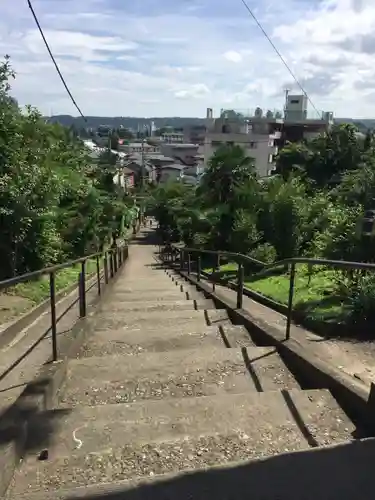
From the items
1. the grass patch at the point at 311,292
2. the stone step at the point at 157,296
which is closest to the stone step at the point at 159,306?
the stone step at the point at 157,296

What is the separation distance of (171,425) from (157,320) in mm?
2761

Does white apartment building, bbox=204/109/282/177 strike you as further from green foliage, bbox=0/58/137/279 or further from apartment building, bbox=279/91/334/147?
green foliage, bbox=0/58/137/279

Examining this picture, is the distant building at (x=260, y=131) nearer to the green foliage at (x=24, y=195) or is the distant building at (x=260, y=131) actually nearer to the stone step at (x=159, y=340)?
the green foliage at (x=24, y=195)

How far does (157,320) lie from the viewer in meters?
5.49

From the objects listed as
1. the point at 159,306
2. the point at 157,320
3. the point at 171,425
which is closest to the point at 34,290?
the point at 159,306

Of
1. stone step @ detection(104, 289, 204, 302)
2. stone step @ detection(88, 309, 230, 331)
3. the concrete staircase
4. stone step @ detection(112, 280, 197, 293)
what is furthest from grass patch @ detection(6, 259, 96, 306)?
the concrete staircase

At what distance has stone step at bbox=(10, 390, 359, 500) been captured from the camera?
2312mm

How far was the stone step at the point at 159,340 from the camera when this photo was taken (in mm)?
4418

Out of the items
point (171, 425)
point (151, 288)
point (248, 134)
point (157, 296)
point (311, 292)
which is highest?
point (248, 134)

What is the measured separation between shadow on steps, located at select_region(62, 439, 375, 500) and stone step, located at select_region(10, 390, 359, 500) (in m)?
0.02

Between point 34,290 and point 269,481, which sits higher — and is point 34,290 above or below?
below

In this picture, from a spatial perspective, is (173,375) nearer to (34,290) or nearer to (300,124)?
(34,290)

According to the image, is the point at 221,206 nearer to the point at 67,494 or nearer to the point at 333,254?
the point at 333,254

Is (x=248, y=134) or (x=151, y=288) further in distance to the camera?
(x=248, y=134)
